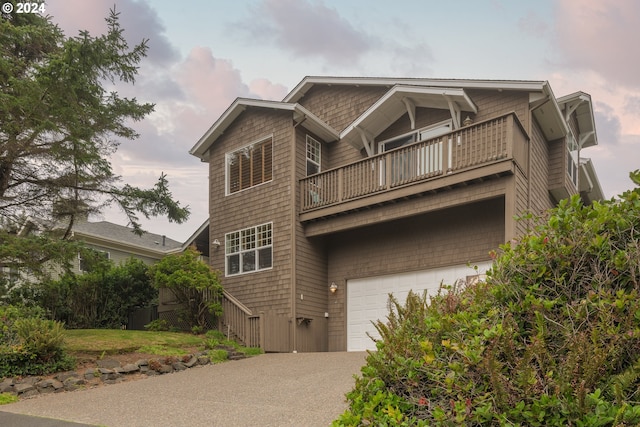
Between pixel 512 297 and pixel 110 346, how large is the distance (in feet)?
36.9

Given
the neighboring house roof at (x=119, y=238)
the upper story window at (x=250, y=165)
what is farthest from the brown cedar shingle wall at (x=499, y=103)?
the neighboring house roof at (x=119, y=238)

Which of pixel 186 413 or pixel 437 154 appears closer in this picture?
pixel 186 413

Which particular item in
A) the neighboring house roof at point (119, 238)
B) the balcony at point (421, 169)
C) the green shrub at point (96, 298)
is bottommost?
the green shrub at point (96, 298)

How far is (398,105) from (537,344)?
1275 centimetres

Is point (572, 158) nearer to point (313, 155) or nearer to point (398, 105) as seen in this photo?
point (398, 105)

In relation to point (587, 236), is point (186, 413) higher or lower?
lower

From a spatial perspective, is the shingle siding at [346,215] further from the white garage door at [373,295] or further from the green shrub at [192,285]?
the green shrub at [192,285]

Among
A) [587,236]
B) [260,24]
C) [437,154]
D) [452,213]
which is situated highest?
[260,24]

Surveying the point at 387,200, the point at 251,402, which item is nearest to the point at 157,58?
the point at 387,200

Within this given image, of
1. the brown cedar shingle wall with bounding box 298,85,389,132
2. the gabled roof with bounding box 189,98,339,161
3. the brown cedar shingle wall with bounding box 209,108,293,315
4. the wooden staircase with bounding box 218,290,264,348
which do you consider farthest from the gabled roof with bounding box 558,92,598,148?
the wooden staircase with bounding box 218,290,264,348

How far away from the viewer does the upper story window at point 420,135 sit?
49.1 feet

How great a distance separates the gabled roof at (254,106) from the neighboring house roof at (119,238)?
28.4 ft

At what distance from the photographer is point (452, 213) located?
14.3 metres

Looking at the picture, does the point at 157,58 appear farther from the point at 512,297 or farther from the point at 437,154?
the point at 512,297
